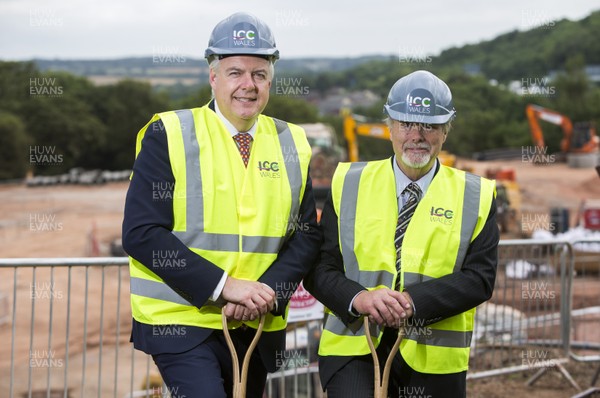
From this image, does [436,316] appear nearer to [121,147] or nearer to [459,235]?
[459,235]

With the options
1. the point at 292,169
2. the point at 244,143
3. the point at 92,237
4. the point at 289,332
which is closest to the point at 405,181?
the point at 292,169

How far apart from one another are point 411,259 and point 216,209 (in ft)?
2.80

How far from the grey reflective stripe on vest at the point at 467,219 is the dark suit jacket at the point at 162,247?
72 cm

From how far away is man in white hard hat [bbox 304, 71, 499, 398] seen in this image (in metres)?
3.53

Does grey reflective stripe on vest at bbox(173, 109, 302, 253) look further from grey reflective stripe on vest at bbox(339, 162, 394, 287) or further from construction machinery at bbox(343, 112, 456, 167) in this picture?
construction machinery at bbox(343, 112, 456, 167)

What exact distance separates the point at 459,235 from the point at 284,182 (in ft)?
2.56

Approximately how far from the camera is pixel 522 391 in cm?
757

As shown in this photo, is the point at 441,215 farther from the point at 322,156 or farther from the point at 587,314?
the point at 322,156

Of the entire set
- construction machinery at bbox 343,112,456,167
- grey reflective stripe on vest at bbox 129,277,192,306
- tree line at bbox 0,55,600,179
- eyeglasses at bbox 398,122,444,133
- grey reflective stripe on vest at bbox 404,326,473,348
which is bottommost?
grey reflective stripe on vest at bbox 404,326,473,348

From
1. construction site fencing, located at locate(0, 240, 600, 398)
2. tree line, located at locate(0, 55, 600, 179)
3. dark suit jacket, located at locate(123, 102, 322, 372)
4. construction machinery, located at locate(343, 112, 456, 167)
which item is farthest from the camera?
tree line, located at locate(0, 55, 600, 179)

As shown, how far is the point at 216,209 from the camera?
341 cm

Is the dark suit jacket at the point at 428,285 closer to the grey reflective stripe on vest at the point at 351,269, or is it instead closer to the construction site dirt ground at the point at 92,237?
the grey reflective stripe on vest at the point at 351,269

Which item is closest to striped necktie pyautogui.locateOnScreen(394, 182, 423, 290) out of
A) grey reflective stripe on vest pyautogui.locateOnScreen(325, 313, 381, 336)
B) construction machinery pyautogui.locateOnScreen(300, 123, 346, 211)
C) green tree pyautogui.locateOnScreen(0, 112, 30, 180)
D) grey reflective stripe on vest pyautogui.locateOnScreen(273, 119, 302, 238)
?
grey reflective stripe on vest pyautogui.locateOnScreen(325, 313, 381, 336)

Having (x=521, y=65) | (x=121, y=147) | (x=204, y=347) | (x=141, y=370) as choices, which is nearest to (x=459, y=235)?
(x=204, y=347)
